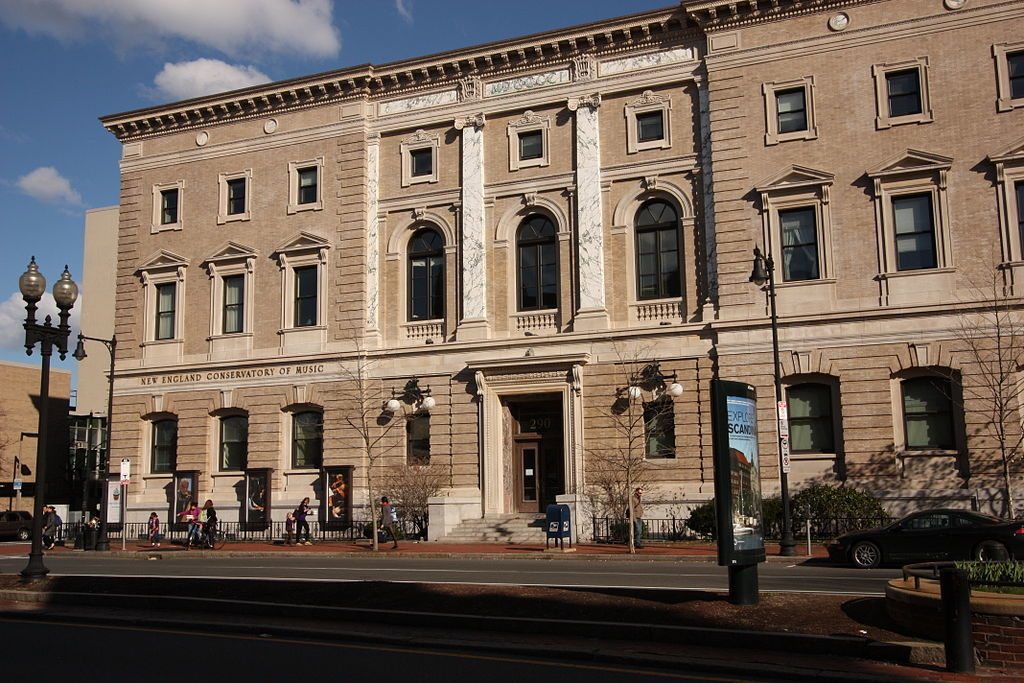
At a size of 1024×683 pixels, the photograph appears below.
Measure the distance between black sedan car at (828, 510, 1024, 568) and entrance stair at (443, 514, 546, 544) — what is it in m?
12.2

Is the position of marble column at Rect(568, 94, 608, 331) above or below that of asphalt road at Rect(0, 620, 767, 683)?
above

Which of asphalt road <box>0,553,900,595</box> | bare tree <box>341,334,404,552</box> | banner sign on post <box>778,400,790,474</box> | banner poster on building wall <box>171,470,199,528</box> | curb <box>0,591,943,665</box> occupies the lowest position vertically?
asphalt road <box>0,553,900,595</box>

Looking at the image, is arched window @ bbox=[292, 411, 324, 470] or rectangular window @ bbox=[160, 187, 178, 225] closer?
arched window @ bbox=[292, 411, 324, 470]

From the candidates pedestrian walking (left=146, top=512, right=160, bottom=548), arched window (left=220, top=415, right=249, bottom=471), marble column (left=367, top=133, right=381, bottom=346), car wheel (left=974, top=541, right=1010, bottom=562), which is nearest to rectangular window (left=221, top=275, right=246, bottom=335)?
arched window (left=220, top=415, right=249, bottom=471)

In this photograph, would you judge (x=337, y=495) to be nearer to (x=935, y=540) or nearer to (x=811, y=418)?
(x=811, y=418)

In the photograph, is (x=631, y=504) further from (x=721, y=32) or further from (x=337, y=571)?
(x=721, y=32)

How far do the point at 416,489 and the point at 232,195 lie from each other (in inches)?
623

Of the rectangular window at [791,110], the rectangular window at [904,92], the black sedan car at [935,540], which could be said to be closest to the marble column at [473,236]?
→ the rectangular window at [791,110]

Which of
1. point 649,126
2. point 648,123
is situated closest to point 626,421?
point 649,126

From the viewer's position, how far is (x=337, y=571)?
75.7 feet

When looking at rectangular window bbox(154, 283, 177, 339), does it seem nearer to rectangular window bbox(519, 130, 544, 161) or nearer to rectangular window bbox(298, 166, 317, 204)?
rectangular window bbox(298, 166, 317, 204)

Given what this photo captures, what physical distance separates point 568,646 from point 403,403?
25.4m

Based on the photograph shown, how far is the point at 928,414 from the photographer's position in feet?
98.8

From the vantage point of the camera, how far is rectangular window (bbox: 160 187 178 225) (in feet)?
142
